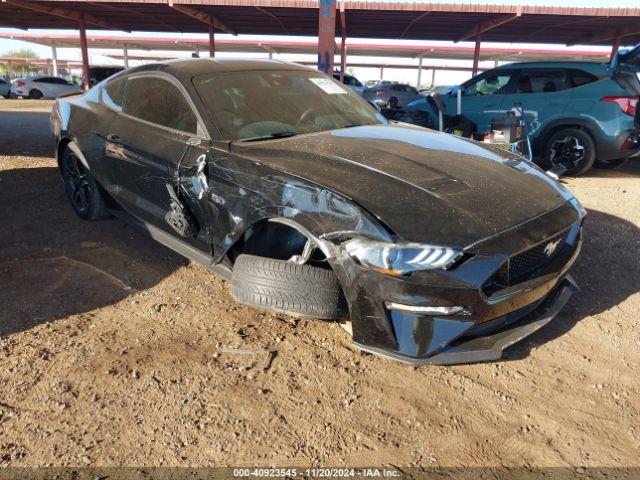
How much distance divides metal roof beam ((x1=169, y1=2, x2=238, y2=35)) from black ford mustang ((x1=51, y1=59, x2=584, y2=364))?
13282 millimetres

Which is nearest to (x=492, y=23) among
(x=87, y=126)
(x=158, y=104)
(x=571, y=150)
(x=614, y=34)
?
(x=614, y=34)

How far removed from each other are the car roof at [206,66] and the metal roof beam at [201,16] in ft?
42.5

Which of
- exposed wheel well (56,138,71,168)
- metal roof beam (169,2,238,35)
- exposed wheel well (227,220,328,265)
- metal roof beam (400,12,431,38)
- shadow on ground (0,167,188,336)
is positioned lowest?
shadow on ground (0,167,188,336)

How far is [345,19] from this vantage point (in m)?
16.4

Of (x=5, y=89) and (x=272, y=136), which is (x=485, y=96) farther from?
(x=5, y=89)

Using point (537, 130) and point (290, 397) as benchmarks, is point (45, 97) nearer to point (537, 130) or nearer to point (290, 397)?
point (537, 130)

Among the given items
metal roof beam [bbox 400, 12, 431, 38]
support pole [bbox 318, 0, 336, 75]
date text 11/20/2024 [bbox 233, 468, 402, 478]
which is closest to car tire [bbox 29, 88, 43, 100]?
metal roof beam [bbox 400, 12, 431, 38]

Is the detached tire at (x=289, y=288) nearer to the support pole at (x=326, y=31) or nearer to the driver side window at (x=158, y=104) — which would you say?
the driver side window at (x=158, y=104)

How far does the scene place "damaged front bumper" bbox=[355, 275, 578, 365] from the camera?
2203 millimetres

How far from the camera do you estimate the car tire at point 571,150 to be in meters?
6.79

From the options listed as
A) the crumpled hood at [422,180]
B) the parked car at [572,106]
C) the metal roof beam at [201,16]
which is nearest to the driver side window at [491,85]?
the parked car at [572,106]

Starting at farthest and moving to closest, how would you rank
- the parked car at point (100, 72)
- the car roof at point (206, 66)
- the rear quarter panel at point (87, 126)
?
the parked car at point (100, 72) < the rear quarter panel at point (87, 126) < the car roof at point (206, 66)

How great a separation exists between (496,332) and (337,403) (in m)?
0.86

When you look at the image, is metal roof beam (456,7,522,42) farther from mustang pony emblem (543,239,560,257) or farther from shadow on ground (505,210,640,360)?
mustang pony emblem (543,239,560,257)
